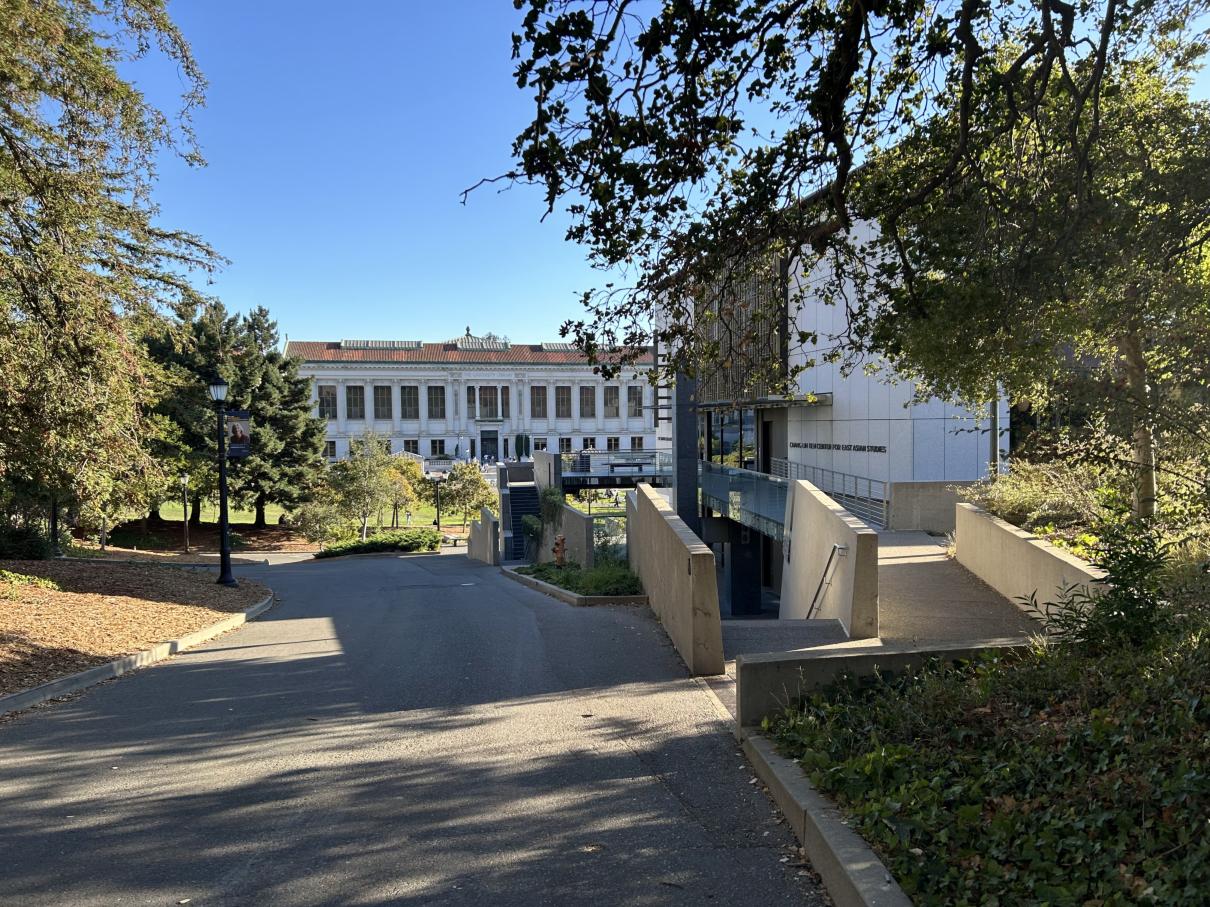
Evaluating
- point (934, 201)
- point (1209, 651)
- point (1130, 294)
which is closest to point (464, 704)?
point (1209, 651)

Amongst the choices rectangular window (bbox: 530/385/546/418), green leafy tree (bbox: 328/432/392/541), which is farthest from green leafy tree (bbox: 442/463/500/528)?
rectangular window (bbox: 530/385/546/418)

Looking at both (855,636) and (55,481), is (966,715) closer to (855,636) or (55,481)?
(855,636)

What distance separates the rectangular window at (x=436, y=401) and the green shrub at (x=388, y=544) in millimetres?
50027

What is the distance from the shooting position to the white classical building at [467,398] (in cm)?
9269

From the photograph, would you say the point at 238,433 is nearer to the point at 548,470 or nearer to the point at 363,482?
the point at 548,470

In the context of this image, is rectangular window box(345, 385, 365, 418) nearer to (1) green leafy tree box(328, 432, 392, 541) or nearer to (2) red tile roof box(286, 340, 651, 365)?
(2) red tile roof box(286, 340, 651, 365)

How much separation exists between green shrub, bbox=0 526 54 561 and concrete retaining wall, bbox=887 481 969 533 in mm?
19887

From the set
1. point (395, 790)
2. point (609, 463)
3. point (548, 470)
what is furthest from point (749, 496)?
point (609, 463)

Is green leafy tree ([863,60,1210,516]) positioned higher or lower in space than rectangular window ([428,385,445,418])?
lower

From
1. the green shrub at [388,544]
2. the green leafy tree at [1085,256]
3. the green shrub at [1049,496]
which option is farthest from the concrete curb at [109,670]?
the green shrub at [388,544]

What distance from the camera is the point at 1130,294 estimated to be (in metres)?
7.20

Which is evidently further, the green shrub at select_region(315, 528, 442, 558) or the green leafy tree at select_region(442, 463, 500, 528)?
the green leafy tree at select_region(442, 463, 500, 528)

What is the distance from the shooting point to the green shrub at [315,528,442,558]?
40.4m

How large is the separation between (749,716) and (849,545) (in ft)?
12.4
